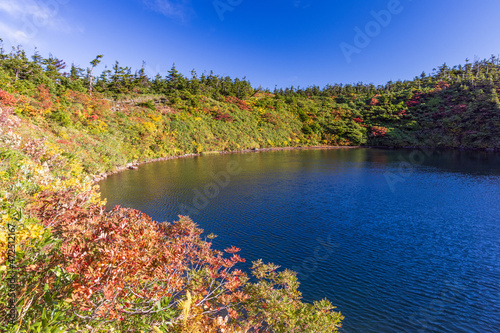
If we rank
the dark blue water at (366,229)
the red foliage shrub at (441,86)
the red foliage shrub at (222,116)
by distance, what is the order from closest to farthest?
the dark blue water at (366,229), the red foliage shrub at (222,116), the red foliage shrub at (441,86)

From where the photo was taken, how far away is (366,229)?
57.7 feet

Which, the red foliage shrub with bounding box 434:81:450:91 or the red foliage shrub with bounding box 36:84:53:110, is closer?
the red foliage shrub with bounding box 36:84:53:110

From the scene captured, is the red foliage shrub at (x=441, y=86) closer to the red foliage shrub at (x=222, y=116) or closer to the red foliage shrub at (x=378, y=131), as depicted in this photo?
the red foliage shrub at (x=378, y=131)

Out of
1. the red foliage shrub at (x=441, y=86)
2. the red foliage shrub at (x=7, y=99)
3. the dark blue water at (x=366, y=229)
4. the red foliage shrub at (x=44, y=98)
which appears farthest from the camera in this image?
the red foliage shrub at (x=441, y=86)

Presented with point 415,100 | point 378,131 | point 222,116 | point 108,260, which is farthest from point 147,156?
point 415,100

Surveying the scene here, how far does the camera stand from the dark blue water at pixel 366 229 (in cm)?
1038

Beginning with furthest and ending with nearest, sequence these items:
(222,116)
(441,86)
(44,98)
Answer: (441,86)
(222,116)
(44,98)

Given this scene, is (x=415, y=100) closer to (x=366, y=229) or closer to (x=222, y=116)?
(x=222, y=116)

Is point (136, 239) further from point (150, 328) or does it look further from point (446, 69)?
point (446, 69)

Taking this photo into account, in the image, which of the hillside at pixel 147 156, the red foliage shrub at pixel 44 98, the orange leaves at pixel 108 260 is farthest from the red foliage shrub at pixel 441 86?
the orange leaves at pixel 108 260

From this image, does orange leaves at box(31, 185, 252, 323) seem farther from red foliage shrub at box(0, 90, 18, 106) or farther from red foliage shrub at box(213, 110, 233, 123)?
red foliage shrub at box(213, 110, 233, 123)

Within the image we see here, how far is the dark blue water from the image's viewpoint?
10.4 metres

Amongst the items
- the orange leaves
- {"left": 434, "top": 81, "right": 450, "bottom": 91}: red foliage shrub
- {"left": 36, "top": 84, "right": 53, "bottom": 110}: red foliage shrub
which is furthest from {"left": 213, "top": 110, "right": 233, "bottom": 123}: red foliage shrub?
{"left": 434, "top": 81, "right": 450, "bottom": 91}: red foliage shrub

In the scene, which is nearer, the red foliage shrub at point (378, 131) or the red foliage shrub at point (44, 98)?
the red foliage shrub at point (44, 98)
